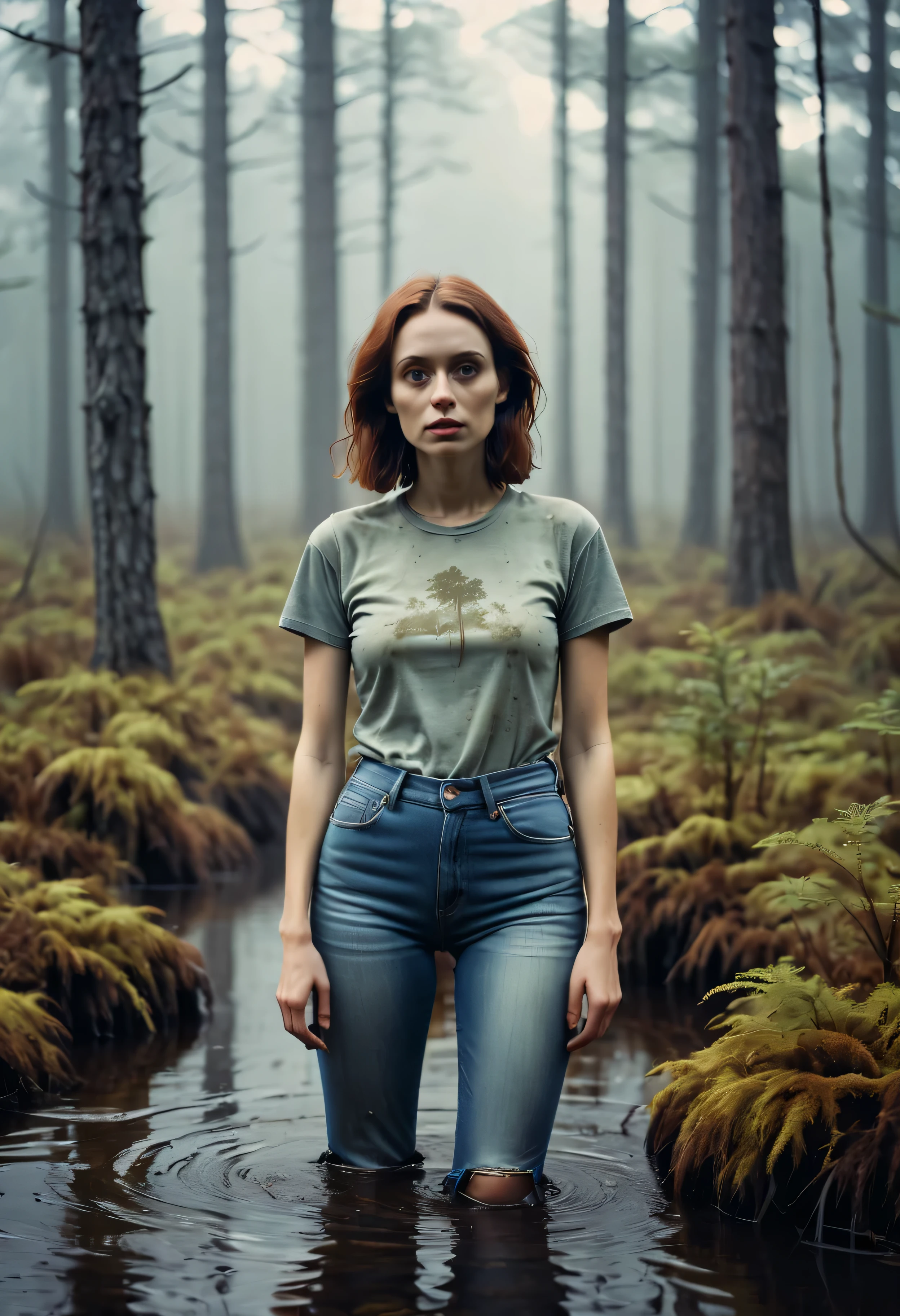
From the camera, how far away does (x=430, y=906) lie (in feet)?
11.4

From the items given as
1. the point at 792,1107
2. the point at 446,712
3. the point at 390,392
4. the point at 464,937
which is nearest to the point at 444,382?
the point at 390,392

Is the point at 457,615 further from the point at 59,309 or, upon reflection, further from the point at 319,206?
the point at 59,309

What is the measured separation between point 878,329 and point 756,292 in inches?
524

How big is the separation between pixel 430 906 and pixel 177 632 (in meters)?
14.4

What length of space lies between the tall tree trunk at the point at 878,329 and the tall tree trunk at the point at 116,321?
42.8 ft

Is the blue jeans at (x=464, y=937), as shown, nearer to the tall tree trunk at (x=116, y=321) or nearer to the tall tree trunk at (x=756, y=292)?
the tall tree trunk at (x=116, y=321)

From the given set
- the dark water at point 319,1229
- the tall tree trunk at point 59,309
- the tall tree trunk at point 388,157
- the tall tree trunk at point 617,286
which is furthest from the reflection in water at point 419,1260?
the tall tree trunk at point 388,157

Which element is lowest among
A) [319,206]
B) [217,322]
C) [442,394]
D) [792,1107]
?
[792,1107]

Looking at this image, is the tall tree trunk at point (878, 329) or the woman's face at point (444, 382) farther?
the tall tree trunk at point (878, 329)

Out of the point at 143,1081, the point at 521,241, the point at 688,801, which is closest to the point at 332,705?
the point at 143,1081

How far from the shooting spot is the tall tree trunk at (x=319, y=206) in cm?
2361

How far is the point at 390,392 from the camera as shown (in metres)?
3.77

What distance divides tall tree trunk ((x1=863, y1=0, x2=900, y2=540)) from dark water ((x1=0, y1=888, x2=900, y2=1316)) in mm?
17500

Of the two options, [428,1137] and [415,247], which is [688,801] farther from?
[415,247]
